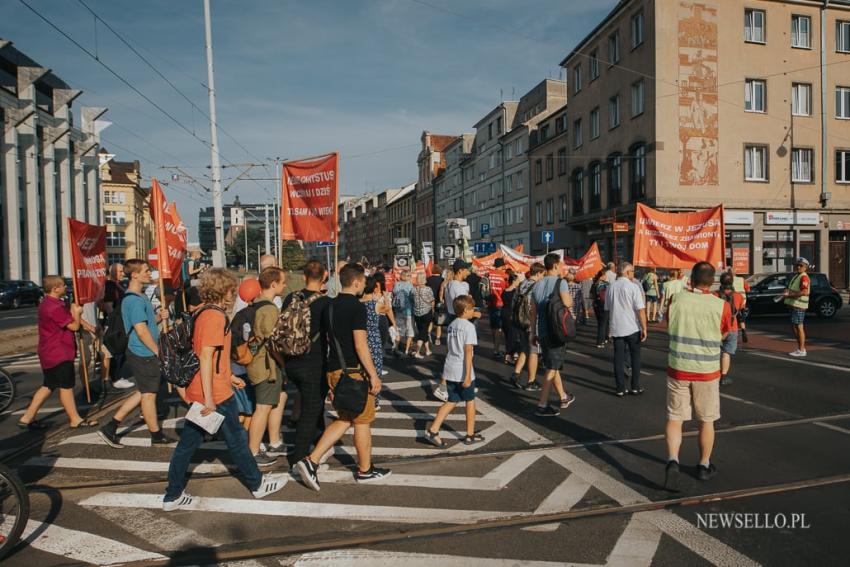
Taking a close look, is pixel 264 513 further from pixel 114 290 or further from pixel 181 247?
pixel 114 290

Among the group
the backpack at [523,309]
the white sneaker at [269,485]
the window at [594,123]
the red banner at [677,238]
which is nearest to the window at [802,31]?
the window at [594,123]

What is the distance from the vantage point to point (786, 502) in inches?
178

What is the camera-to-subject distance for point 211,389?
178 inches

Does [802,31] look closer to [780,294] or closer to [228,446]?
[780,294]

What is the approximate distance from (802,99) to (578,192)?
12.0 meters

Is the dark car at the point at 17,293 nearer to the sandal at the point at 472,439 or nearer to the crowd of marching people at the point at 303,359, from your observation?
the crowd of marching people at the point at 303,359

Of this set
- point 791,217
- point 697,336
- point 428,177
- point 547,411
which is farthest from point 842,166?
point 428,177

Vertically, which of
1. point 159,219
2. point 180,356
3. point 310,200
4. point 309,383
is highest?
point 310,200

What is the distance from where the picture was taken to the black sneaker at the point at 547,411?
7379 mm

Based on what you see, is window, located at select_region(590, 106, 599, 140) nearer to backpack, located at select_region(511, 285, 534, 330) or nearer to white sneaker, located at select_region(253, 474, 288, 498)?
backpack, located at select_region(511, 285, 534, 330)

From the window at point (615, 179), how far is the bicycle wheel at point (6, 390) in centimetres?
2774

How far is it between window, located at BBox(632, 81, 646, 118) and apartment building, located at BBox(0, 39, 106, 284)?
33469 mm

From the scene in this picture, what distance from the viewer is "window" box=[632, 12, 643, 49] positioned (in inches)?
1107

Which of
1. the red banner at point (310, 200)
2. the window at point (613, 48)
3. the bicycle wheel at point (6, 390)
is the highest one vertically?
the window at point (613, 48)
